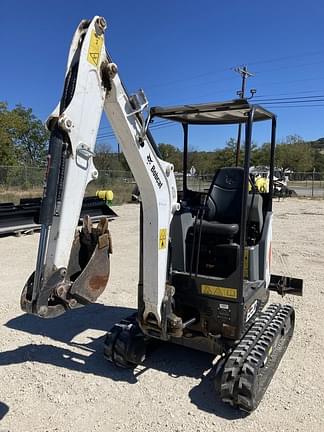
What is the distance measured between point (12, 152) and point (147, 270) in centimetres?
3364

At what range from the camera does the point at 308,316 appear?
5.35 metres

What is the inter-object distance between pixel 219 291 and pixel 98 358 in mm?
1565

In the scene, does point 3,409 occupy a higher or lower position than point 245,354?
lower

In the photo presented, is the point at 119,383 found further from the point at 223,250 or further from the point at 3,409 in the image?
the point at 223,250

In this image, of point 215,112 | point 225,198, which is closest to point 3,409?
point 225,198

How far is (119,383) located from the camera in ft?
12.2

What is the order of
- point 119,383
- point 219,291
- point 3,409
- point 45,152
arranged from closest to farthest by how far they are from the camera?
point 3,409 → point 219,291 → point 119,383 → point 45,152

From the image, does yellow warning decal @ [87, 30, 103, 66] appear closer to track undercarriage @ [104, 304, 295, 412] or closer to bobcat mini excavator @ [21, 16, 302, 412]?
bobcat mini excavator @ [21, 16, 302, 412]

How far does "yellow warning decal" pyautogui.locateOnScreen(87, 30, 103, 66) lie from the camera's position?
8.72 ft

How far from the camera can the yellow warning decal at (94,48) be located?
266 centimetres

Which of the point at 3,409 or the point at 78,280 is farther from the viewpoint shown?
the point at 3,409

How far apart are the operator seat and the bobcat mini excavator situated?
0.4 inches

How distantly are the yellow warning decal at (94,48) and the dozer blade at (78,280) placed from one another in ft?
3.84

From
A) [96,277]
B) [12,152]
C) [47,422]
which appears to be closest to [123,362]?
[47,422]
